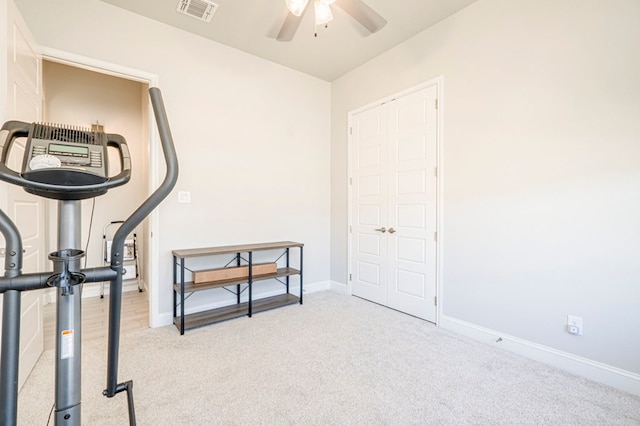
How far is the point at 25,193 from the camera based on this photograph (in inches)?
80.0

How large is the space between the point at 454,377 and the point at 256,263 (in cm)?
229

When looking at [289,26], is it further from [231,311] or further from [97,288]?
[97,288]

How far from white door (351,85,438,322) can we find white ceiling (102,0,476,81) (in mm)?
622

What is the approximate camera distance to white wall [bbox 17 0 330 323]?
261cm

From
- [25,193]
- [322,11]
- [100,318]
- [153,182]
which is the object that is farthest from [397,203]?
[100,318]

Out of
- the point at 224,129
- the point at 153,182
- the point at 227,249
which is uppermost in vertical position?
the point at 224,129

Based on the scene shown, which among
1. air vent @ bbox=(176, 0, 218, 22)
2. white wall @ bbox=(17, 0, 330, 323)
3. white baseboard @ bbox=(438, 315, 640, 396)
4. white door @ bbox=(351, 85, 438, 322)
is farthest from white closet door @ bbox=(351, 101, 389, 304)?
air vent @ bbox=(176, 0, 218, 22)

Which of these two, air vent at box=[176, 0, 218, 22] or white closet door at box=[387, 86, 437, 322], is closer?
air vent at box=[176, 0, 218, 22]

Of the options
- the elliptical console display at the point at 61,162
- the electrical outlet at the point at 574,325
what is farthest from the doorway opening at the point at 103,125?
the electrical outlet at the point at 574,325

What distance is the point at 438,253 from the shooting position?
2.92 metres

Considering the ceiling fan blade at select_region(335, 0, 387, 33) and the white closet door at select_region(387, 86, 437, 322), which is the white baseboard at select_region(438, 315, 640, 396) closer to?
the white closet door at select_region(387, 86, 437, 322)

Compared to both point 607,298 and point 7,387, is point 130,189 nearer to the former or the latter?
point 7,387

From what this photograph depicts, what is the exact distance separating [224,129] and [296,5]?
167 centimetres

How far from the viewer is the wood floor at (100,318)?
270 cm
